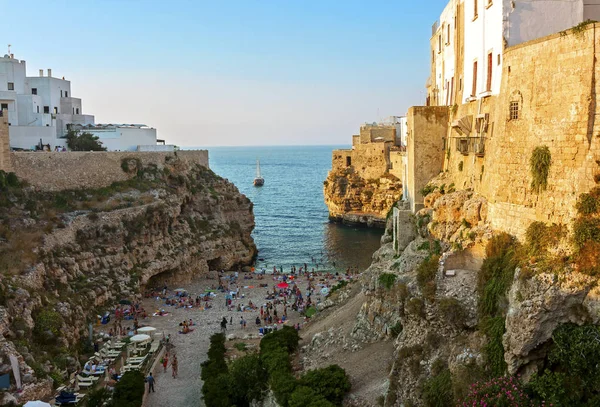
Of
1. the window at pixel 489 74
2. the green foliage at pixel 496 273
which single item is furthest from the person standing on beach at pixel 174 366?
the window at pixel 489 74

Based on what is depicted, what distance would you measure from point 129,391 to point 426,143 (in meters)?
15.2

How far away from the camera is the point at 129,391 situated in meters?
21.6

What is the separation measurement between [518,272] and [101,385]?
56.7 feet

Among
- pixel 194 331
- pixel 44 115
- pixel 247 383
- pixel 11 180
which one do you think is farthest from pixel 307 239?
pixel 247 383

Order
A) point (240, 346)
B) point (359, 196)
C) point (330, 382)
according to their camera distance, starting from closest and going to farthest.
Answer: 1. point (330, 382)
2. point (240, 346)
3. point (359, 196)

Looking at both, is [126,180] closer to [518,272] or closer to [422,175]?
[422,175]

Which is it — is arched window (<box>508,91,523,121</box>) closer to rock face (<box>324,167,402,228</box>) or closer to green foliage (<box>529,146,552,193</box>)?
green foliage (<box>529,146,552,193</box>)

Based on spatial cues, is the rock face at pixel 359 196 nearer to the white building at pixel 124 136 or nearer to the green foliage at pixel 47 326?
the white building at pixel 124 136

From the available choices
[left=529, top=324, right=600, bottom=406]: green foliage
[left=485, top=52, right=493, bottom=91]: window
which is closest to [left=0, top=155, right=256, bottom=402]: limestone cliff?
[left=529, top=324, right=600, bottom=406]: green foliage

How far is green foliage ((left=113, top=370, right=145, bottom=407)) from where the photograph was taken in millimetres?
20922

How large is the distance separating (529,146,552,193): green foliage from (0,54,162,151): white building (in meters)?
39.7

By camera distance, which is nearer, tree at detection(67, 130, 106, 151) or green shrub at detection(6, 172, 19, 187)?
green shrub at detection(6, 172, 19, 187)

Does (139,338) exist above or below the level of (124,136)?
below

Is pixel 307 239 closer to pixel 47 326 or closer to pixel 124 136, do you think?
pixel 124 136
